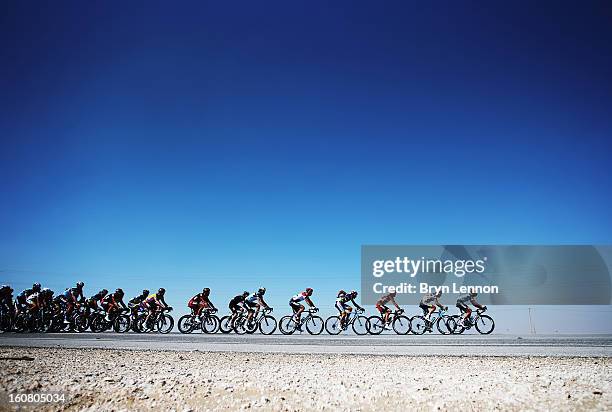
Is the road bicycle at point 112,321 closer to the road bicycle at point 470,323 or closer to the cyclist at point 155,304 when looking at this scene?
the cyclist at point 155,304

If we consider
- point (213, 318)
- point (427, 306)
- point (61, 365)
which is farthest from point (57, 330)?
point (427, 306)

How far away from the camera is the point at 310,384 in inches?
246

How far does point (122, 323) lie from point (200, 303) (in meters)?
3.35

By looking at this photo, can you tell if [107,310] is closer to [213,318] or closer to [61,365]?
[213,318]

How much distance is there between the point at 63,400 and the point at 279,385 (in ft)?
9.53

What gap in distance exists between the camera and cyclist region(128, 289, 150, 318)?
58.6 feet

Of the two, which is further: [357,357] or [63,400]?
[357,357]

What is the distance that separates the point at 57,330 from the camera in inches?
734

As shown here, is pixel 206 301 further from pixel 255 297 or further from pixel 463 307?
pixel 463 307

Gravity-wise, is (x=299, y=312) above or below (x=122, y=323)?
above

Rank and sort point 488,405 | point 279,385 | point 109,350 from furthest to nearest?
point 109,350
point 279,385
point 488,405

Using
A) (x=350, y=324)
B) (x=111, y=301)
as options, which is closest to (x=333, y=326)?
(x=350, y=324)

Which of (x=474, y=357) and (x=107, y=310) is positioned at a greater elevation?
(x=107, y=310)

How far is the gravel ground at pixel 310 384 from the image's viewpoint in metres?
5.52
